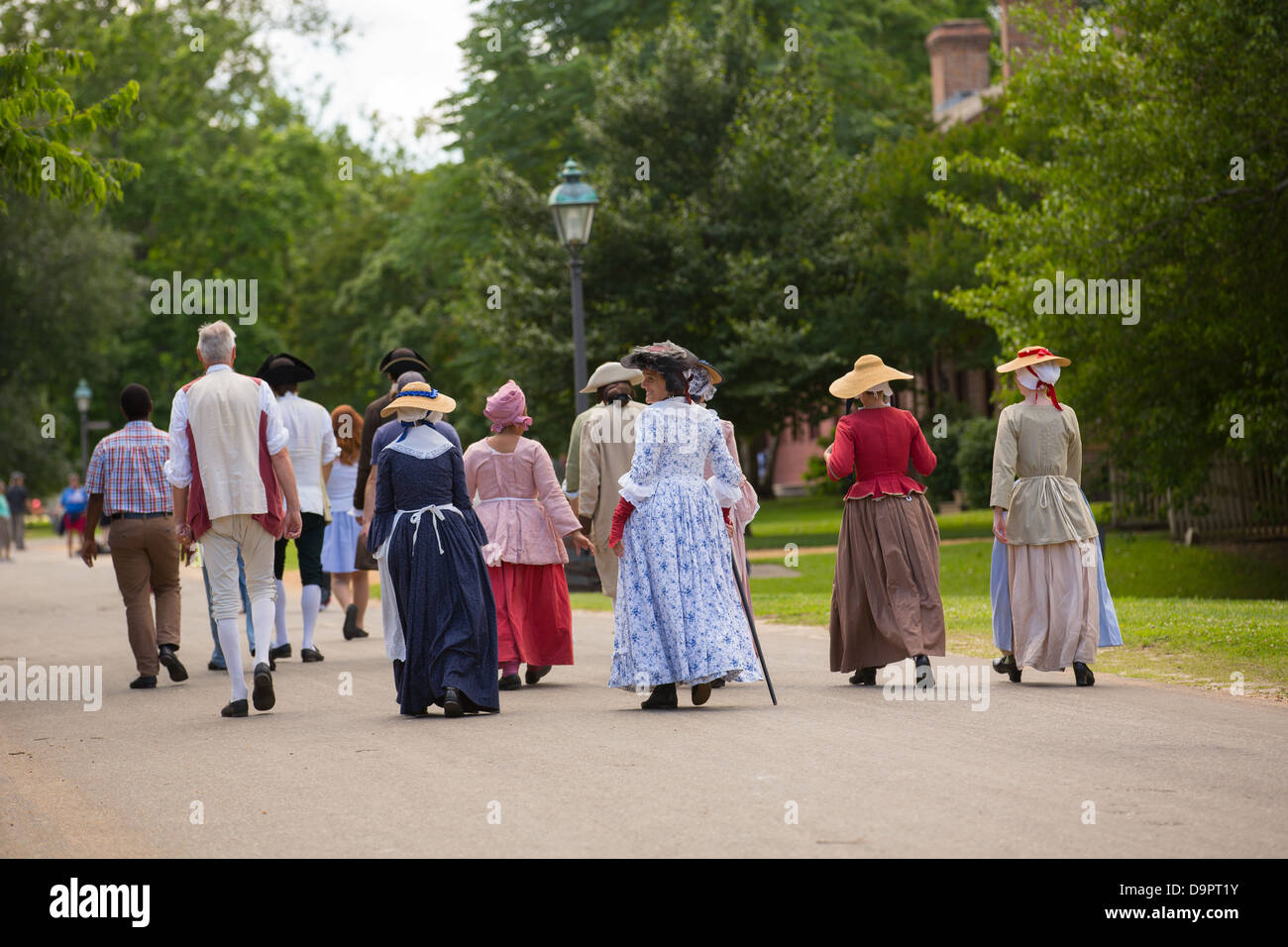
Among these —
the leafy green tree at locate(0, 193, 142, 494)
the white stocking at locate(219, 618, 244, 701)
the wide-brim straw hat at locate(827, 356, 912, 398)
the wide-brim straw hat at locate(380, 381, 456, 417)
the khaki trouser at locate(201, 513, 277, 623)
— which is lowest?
the white stocking at locate(219, 618, 244, 701)

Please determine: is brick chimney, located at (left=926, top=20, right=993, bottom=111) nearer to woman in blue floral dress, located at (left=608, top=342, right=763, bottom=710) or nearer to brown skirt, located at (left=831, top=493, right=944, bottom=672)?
brown skirt, located at (left=831, top=493, right=944, bottom=672)

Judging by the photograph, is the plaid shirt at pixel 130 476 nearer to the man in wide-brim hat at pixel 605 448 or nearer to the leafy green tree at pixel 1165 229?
the man in wide-brim hat at pixel 605 448

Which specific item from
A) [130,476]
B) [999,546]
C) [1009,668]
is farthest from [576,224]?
[1009,668]

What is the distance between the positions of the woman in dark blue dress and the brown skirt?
233 centimetres

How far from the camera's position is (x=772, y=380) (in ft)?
105

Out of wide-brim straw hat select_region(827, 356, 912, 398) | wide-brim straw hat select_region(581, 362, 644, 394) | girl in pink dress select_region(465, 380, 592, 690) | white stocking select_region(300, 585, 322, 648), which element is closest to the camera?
wide-brim straw hat select_region(827, 356, 912, 398)

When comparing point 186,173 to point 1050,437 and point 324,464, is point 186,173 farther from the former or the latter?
point 1050,437

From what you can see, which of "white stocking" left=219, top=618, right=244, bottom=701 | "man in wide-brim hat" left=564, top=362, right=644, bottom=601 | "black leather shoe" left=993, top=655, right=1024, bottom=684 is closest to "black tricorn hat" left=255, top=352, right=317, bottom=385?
"man in wide-brim hat" left=564, top=362, right=644, bottom=601

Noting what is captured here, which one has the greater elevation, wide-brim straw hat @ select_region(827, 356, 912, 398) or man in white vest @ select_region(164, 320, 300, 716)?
wide-brim straw hat @ select_region(827, 356, 912, 398)

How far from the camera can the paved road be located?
5.81 m

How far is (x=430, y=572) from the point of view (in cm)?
934
